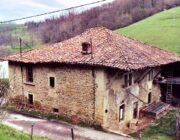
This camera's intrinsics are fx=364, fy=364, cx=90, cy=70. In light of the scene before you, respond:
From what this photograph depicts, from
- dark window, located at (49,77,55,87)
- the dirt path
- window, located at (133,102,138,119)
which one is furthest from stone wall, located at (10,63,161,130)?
the dirt path

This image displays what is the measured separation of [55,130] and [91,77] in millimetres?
4538

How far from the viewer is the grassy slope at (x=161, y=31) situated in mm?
63328

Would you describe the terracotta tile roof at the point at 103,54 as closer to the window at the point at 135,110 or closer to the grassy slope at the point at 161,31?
the window at the point at 135,110

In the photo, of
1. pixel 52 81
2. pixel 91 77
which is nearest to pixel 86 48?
pixel 91 77

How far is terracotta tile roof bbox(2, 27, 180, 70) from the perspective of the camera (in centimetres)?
2569

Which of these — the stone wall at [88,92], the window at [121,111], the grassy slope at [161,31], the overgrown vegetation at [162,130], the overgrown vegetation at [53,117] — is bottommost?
the overgrown vegetation at [162,130]

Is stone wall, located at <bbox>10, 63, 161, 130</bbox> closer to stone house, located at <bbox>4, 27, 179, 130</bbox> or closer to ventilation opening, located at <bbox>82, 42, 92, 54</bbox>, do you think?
stone house, located at <bbox>4, 27, 179, 130</bbox>

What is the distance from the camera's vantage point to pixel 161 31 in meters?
70.2

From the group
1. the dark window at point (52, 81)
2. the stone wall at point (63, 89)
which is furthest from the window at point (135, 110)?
the dark window at point (52, 81)

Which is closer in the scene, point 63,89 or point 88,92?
point 88,92

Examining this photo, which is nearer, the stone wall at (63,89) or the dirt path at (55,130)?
the dirt path at (55,130)

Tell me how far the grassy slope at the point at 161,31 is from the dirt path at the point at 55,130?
3589cm

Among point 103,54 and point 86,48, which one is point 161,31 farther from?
point 103,54

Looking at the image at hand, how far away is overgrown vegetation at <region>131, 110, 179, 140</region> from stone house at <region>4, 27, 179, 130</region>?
188 cm
